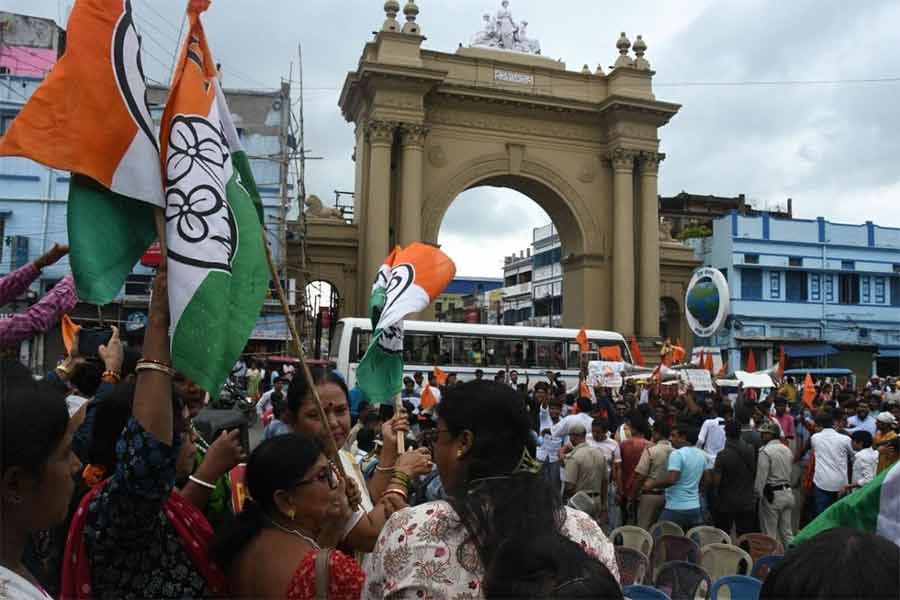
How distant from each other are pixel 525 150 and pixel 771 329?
19356 millimetres

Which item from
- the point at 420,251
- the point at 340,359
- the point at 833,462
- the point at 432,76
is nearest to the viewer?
the point at 420,251

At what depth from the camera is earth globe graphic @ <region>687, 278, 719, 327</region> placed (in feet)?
66.0

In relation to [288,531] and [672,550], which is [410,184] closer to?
[672,550]

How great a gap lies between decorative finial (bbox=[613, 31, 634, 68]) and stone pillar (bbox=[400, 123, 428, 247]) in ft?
32.3

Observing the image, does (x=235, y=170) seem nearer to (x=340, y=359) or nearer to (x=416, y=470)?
(x=416, y=470)

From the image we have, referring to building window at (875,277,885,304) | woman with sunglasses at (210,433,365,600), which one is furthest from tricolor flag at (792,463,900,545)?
building window at (875,277,885,304)

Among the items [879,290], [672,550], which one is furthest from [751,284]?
[672,550]

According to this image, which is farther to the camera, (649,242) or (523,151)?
(649,242)

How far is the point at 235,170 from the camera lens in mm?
3186

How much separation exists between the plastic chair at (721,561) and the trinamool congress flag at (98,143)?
186 inches

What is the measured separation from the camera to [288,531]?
2.46m

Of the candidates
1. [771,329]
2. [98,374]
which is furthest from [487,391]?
[771,329]

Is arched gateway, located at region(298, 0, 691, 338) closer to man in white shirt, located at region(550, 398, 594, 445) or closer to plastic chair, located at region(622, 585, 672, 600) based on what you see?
man in white shirt, located at region(550, 398, 594, 445)

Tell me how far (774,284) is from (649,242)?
43.9ft
